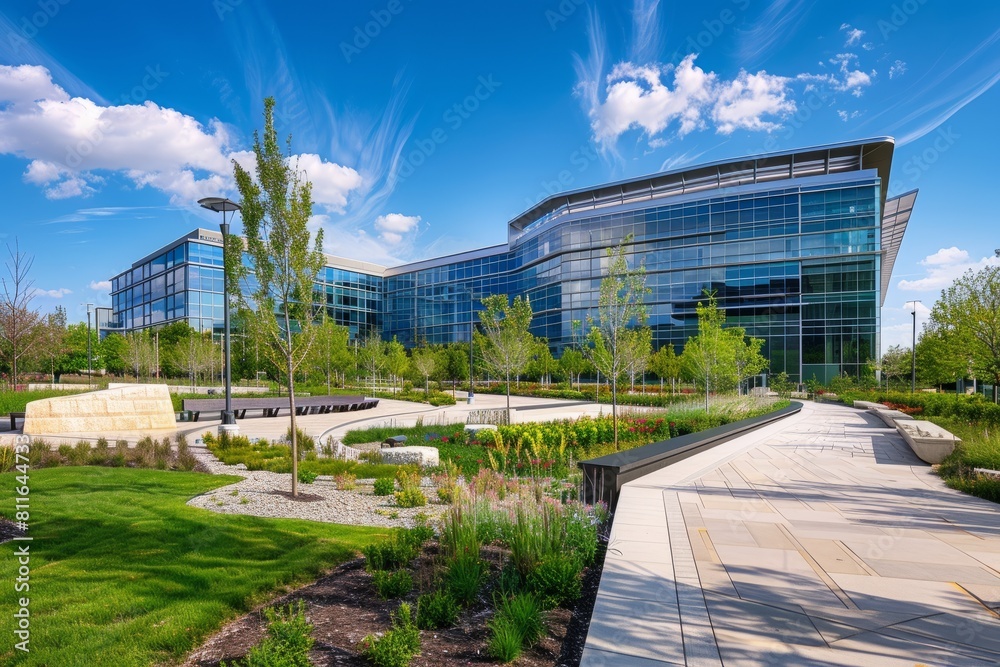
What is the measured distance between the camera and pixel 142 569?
435 centimetres

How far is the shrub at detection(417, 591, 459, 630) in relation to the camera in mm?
3328

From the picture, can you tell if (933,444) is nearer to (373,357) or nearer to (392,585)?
(392,585)

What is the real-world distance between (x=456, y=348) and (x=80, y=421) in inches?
1381

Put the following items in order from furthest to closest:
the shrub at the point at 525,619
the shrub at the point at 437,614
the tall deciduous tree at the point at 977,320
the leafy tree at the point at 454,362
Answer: the leafy tree at the point at 454,362, the tall deciduous tree at the point at 977,320, the shrub at the point at 437,614, the shrub at the point at 525,619

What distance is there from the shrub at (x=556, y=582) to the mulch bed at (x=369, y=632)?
10 cm

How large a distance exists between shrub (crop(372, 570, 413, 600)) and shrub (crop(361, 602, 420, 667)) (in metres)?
0.71

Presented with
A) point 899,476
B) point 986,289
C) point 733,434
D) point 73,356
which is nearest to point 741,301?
point 986,289

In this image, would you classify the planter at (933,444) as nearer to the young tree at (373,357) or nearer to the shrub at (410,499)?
the shrub at (410,499)

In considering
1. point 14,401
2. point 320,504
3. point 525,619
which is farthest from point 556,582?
point 14,401

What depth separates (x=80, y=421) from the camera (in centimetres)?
1611

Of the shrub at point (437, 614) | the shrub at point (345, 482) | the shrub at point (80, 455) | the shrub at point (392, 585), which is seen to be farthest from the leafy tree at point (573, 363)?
the shrub at point (437, 614)

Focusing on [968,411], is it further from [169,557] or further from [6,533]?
[6,533]

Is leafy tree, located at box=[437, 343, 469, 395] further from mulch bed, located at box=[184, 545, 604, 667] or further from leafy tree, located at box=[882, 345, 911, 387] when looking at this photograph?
mulch bed, located at box=[184, 545, 604, 667]

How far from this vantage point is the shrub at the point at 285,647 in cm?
264
